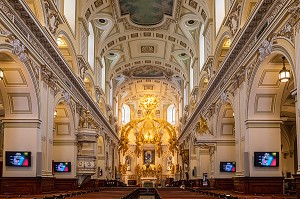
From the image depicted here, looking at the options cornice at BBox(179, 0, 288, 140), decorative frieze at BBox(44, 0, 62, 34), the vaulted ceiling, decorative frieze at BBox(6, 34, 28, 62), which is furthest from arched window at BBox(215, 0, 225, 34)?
decorative frieze at BBox(6, 34, 28, 62)

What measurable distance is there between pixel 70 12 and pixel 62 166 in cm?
769

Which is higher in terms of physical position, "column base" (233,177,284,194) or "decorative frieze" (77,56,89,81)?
"decorative frieze" (77,56,89,81)

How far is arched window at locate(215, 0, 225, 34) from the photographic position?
22.4 metres

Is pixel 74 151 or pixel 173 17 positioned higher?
pixel 173 17

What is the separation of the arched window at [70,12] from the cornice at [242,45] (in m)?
7.62

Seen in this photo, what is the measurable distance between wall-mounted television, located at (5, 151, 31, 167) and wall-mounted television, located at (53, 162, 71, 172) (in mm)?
6349

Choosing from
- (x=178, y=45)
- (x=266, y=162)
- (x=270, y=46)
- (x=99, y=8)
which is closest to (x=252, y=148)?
(x=266, y=162)

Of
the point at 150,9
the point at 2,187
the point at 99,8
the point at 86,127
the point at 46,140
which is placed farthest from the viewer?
the point at 150,9

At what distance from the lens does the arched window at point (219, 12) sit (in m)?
22.4

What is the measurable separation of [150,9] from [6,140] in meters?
15.4

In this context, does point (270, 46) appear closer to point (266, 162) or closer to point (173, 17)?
point (266, 162)

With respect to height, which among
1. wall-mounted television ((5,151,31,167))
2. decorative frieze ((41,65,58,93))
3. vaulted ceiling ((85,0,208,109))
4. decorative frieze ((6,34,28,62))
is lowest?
wall-mounted television ((5,151,31,167))

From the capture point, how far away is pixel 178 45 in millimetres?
33438

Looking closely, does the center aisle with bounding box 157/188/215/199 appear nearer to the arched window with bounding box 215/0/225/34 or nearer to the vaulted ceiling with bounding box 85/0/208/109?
the arched window with bounding box 215/0/225/34
